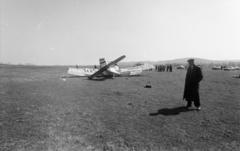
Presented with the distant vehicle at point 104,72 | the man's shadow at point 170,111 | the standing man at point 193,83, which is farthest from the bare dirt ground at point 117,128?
the distant vehicle at point 104,72

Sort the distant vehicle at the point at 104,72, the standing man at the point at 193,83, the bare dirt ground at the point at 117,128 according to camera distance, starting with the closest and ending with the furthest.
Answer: the bare dirt ground at the point at 117,128 < the standing man at the point at 193,83 < the distant vehicle at the point at 104,72

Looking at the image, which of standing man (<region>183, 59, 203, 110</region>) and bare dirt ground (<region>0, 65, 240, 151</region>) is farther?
standing man (<region>183, 59, 203, 110</region>)

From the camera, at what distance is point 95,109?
6.54m

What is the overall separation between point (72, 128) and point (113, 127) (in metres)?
1.16

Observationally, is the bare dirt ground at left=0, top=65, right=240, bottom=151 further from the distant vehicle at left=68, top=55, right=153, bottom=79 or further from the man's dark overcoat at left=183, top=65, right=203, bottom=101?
the distant vehicle at left=68, top=55, right=153, bottom=79

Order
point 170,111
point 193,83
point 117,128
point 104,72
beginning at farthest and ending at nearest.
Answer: point 104,72 → point 193,83 → point 170,111 → point 117,128

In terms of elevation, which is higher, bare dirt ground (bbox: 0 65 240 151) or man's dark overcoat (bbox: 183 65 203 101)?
man's dark overcoat (bbox: 183 65 203 101)

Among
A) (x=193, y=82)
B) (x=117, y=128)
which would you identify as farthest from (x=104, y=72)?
(x=117, y=128)

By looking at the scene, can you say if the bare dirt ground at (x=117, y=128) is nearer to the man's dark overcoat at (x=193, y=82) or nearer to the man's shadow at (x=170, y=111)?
the man's shadow at (x=170, y=111)

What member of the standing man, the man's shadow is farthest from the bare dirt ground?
the standing man

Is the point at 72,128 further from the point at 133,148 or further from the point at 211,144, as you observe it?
the point at 211,144

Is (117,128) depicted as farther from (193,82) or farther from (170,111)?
(193,82)

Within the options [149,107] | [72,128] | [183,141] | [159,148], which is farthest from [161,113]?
[72,128]

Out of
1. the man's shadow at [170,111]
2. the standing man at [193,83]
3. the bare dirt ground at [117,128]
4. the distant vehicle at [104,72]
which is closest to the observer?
the bare dirt ground at [117,128]
